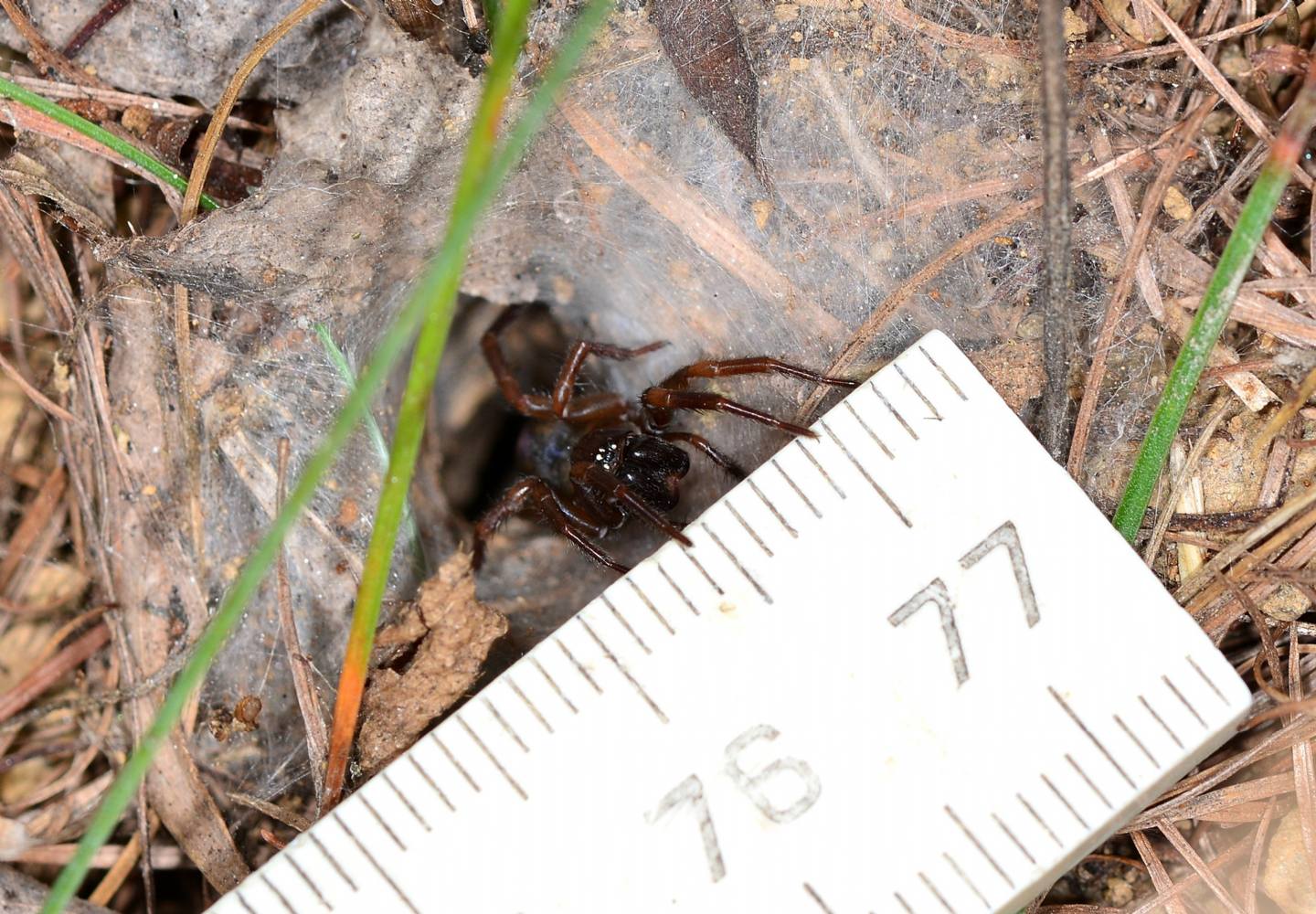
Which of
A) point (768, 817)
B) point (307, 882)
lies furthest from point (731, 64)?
point (307, 882)

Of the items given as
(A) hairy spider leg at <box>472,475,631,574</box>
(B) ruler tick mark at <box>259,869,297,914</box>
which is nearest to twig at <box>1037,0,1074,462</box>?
(A) hairy spider leg at <box>472,475,631,574</box>

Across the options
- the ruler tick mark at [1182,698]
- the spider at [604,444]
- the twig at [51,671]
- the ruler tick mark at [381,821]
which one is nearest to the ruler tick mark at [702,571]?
the spider at [604,444]

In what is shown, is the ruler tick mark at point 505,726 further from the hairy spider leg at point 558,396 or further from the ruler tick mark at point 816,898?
the hairy spider leg at point 558,396

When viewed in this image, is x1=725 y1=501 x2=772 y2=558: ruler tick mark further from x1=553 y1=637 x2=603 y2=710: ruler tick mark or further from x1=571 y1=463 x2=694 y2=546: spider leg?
x1=553 y1=637 x2=603 y2=710: ruler tick mark

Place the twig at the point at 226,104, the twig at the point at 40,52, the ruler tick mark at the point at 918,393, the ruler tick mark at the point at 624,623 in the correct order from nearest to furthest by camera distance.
A: the ruler tick mark at the point at 624,623 < the ruler tick mark at the point at 918,393 < the twig at the point at 226,104 < the twig at the point at 40,52

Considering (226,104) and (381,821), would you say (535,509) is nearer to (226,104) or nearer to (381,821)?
(381,821)

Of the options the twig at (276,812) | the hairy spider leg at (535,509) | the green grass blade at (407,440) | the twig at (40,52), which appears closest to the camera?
the green grass blade at (407,440)

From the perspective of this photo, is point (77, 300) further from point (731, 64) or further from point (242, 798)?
point (731, 64)
